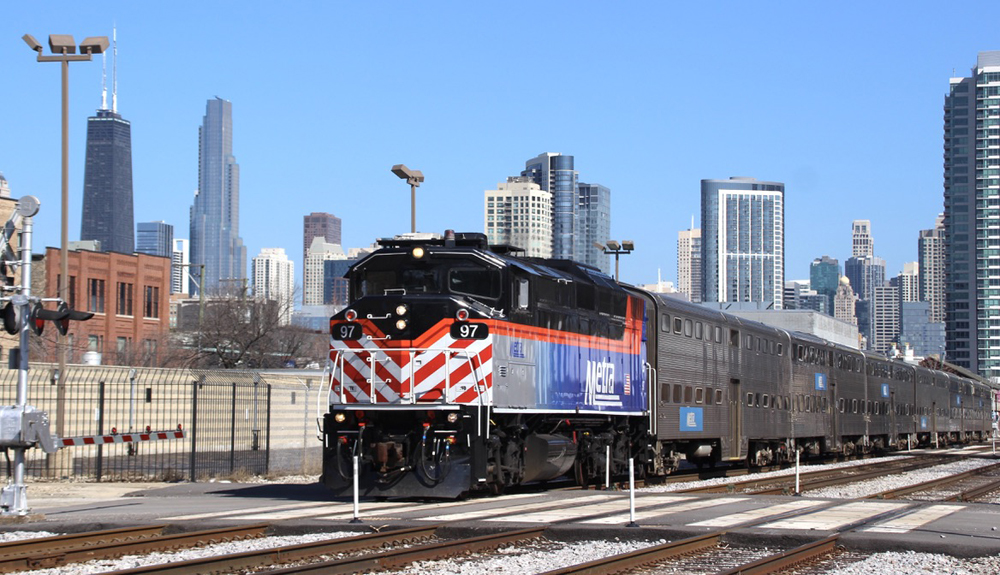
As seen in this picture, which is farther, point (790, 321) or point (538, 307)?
point (790, 321)

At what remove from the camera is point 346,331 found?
18.7m

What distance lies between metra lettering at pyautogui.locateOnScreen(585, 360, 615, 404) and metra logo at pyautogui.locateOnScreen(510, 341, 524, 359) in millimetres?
2874

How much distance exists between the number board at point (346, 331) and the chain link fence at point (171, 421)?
7117mm

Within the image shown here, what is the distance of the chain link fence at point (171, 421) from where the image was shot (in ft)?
84.6

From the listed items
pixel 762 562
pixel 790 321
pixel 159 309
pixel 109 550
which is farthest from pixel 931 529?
pixel 790 321

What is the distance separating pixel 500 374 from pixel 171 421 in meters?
14.1

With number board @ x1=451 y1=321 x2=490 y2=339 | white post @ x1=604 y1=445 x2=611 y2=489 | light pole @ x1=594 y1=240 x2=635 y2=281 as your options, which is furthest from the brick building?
number board @ x1=451 y1=321 x2=490 y2=339

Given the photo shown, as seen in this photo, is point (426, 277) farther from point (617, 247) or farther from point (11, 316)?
point (617, 247)

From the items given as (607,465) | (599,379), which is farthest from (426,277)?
(607,465)

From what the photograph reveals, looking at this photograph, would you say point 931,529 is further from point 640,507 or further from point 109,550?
point 109,550

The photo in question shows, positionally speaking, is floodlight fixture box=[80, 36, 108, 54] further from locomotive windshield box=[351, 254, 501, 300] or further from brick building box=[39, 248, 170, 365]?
brick building box=[39, 248, 170, 365]

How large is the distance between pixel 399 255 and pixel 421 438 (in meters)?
3.25

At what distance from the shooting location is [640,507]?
699 inches

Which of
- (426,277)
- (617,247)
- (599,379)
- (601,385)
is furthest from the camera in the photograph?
(617,247)
